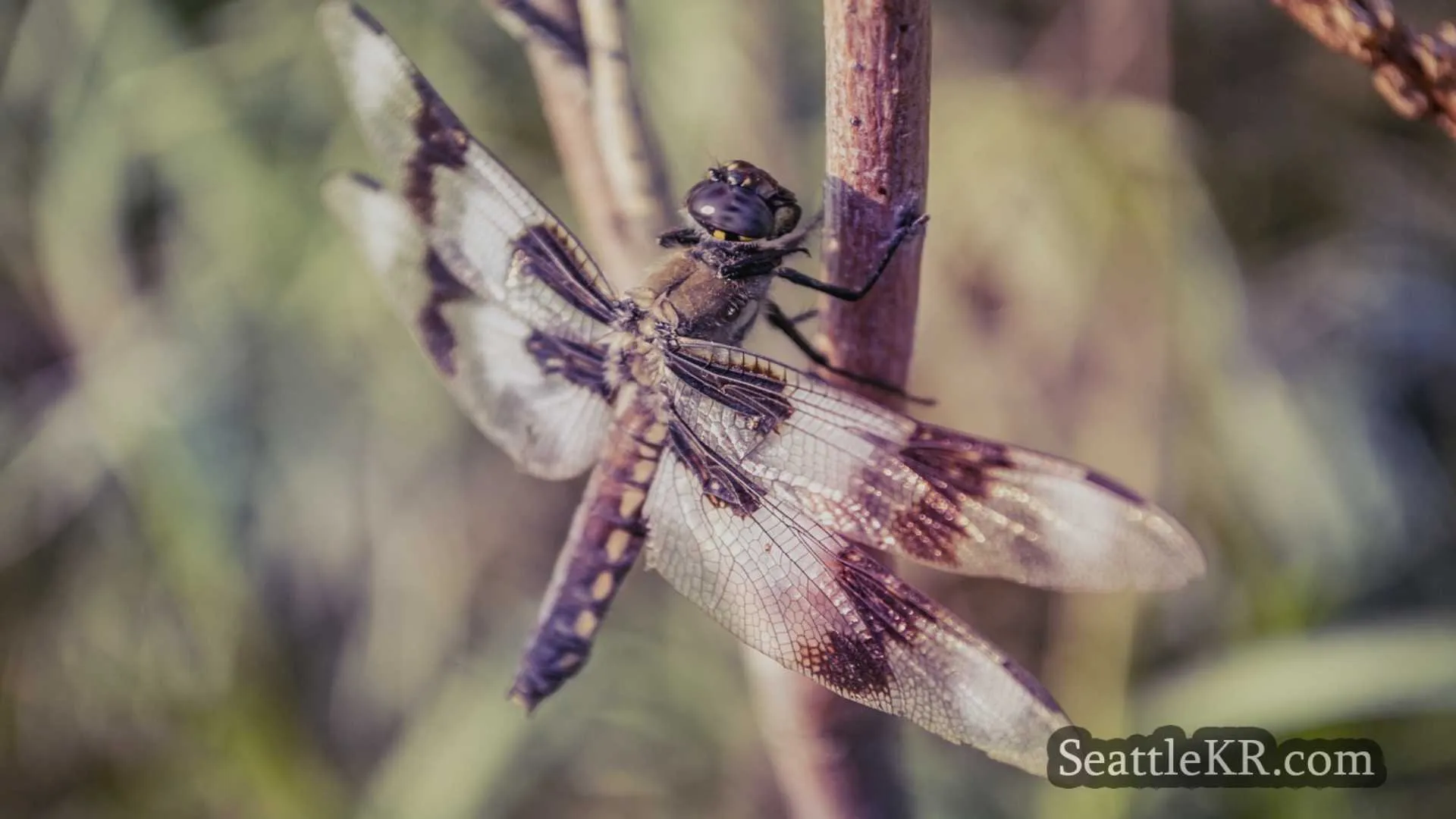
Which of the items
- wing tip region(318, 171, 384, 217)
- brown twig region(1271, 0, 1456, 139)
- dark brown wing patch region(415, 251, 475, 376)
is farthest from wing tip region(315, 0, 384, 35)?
brown twig region(1271, 0, 1456, 139)

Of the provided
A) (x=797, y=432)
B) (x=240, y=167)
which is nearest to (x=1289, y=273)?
(x=797, y=432)

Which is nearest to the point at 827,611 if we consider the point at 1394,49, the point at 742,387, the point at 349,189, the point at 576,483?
the point at 742,387

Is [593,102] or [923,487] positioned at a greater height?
[593,102]

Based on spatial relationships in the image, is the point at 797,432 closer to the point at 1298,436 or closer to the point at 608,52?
the point at 608,52

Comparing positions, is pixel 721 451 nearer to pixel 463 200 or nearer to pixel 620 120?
pixel 620 120

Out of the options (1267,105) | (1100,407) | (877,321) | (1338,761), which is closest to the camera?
(877,321)
